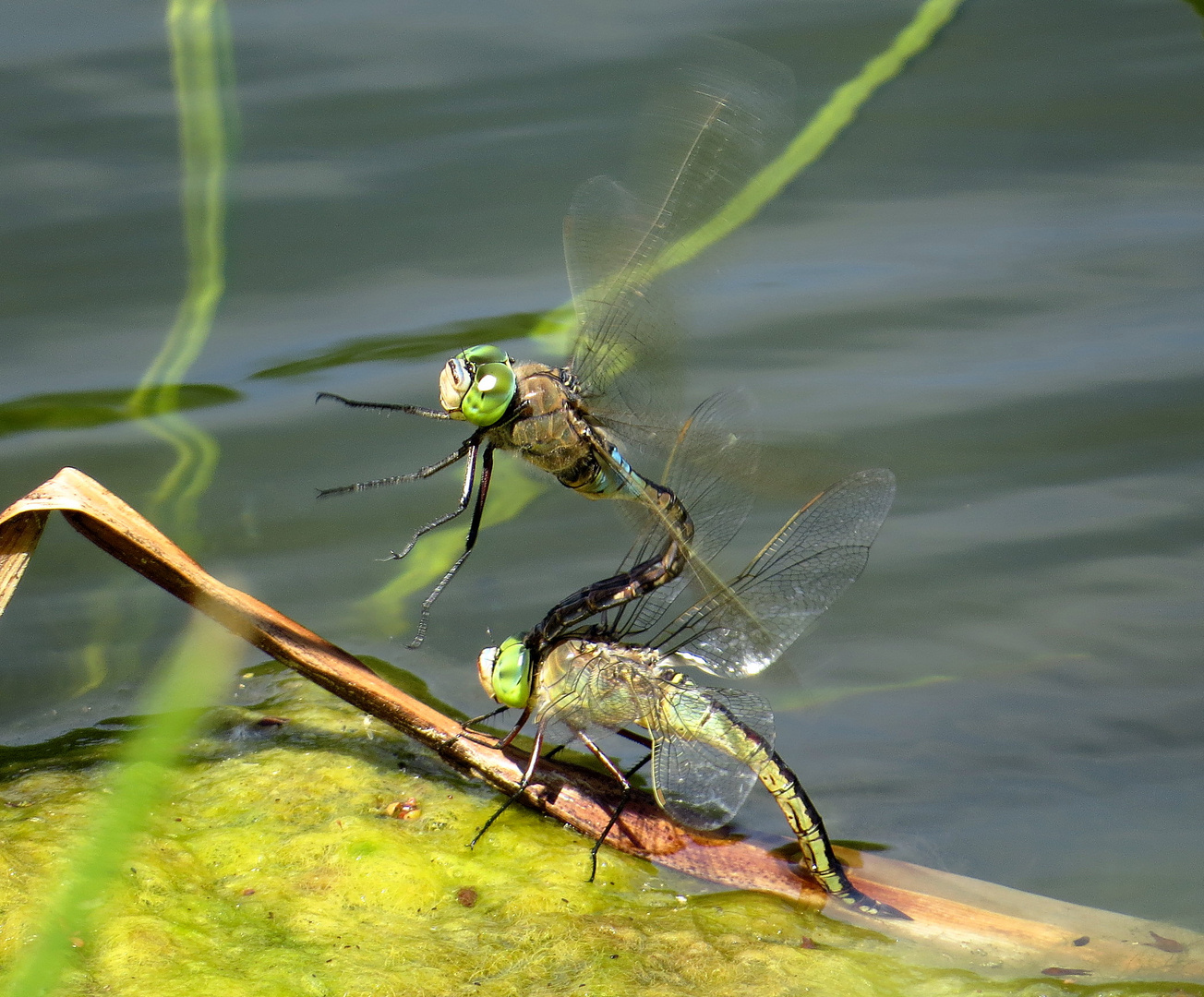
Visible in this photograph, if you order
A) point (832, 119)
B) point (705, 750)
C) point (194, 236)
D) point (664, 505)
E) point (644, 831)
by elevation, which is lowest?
point (644, 831)

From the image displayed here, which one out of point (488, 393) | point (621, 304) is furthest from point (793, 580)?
point (488, 393)

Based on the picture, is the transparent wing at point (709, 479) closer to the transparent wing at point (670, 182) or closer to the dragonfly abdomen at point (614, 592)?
the dragonfly abdomen at point (614, 592)

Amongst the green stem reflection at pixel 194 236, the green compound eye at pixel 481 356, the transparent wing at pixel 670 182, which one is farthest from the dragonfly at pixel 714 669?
the green stem reflection at pixel 194 236

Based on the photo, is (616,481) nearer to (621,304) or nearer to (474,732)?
(621,304)

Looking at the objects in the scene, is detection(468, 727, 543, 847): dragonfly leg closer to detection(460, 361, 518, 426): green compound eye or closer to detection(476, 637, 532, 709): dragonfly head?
detection(476, 637, 532, 709): dragonfly head

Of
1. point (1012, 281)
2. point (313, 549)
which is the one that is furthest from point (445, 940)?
point (1012, 281)

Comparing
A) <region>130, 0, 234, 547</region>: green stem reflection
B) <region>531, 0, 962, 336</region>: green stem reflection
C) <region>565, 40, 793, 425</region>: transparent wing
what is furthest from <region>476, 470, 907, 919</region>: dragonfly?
<region>531, 0, 962, 336</region>: green stem reflection

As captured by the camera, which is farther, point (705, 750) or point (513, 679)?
point (513, 679)
